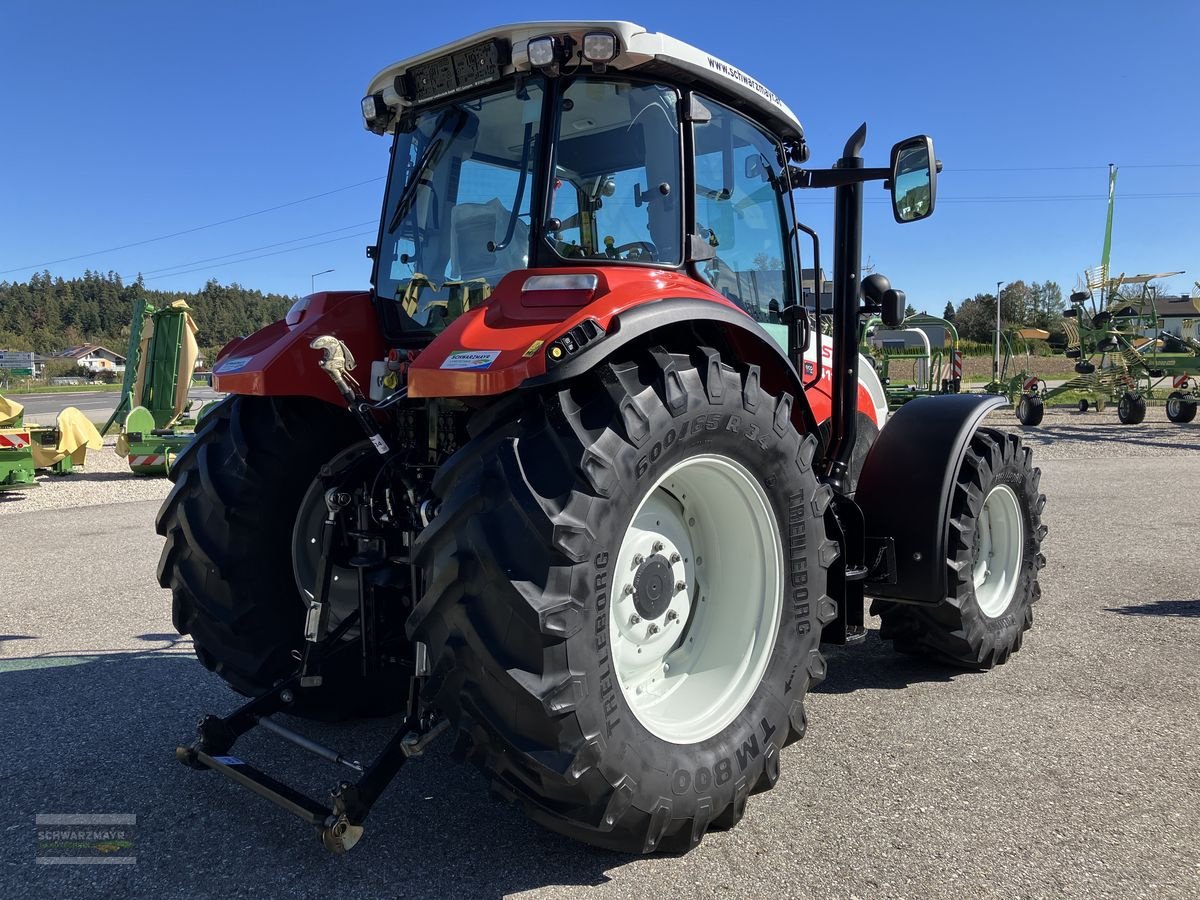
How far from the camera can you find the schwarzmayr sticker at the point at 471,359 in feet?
7.25

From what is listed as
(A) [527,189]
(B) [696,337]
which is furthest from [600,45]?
(B) [696,337]

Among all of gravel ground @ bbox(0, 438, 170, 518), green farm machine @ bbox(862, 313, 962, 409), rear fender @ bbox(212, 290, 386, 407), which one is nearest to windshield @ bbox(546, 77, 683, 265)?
rear fender @ bbox(212, 290, 386, 407)

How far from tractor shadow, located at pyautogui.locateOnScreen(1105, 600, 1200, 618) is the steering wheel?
392 cm

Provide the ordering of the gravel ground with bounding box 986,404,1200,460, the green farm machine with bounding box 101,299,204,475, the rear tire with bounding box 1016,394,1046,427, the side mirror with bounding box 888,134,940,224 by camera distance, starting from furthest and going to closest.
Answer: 1. the rear tire with bounding box 1016,394,1046,427
2. the gravel ground with bounding box 986,404,1200,460
3. the green farm machine with bounding box 101,299,204,475
4. the side mirror with bounding box 888,134,940,224

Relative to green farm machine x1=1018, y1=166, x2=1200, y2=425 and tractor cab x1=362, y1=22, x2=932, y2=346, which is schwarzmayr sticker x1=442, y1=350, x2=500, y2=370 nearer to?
tractor cab x1=362, y1=22, x2=932, y2=346

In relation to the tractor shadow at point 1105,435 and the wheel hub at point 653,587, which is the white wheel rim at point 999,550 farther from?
the tractor shadow at point 1105,435

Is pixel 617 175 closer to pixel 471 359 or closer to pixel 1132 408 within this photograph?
pixel 471 359

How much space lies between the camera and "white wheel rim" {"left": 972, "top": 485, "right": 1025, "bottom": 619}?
436cm

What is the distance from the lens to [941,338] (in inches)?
878

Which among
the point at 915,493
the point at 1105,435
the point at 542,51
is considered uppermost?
the point at 542,51

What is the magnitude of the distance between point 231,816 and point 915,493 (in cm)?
292

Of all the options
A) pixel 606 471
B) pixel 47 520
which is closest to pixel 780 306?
pixel 606 471

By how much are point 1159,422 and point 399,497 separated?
847 inches

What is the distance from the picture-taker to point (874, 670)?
166 inches
